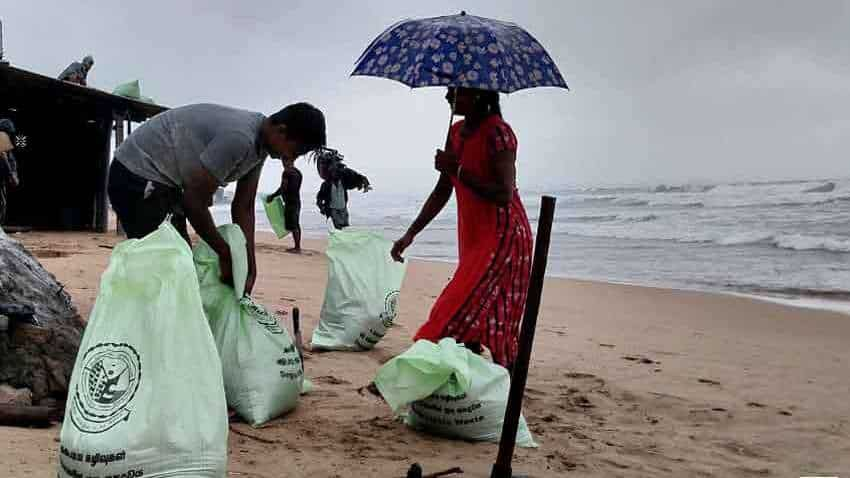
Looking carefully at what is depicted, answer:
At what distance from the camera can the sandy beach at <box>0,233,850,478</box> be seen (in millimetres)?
2531

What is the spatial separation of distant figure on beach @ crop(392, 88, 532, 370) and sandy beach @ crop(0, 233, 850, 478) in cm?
41

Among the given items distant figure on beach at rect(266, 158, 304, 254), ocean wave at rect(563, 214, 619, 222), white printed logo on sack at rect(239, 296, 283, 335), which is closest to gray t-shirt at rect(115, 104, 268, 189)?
white printed logo on sack at rect(239, 296, 283, 335)

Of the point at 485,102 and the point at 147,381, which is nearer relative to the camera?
the point at 147,381

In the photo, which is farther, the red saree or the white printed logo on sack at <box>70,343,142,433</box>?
the red saree

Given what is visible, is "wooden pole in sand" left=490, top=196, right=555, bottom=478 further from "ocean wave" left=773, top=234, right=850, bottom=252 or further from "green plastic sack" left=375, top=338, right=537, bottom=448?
"ocean wave" left=773, top=234, right=850, bottom=252

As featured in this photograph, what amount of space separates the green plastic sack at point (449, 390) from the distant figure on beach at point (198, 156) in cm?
75

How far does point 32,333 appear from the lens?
8.57 ft

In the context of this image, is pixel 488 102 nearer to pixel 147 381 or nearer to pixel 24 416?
pixel 147 381

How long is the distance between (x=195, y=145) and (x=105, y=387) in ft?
4.06

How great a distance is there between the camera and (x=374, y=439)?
274cm

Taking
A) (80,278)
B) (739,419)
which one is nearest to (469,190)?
(739,419)

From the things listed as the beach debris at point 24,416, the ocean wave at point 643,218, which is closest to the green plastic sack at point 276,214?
the beach debris at point 24,416

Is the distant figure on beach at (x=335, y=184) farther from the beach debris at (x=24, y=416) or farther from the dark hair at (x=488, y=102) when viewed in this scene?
the beach debris at (x=24, y=416)

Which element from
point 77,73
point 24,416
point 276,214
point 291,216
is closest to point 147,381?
point 24,416
